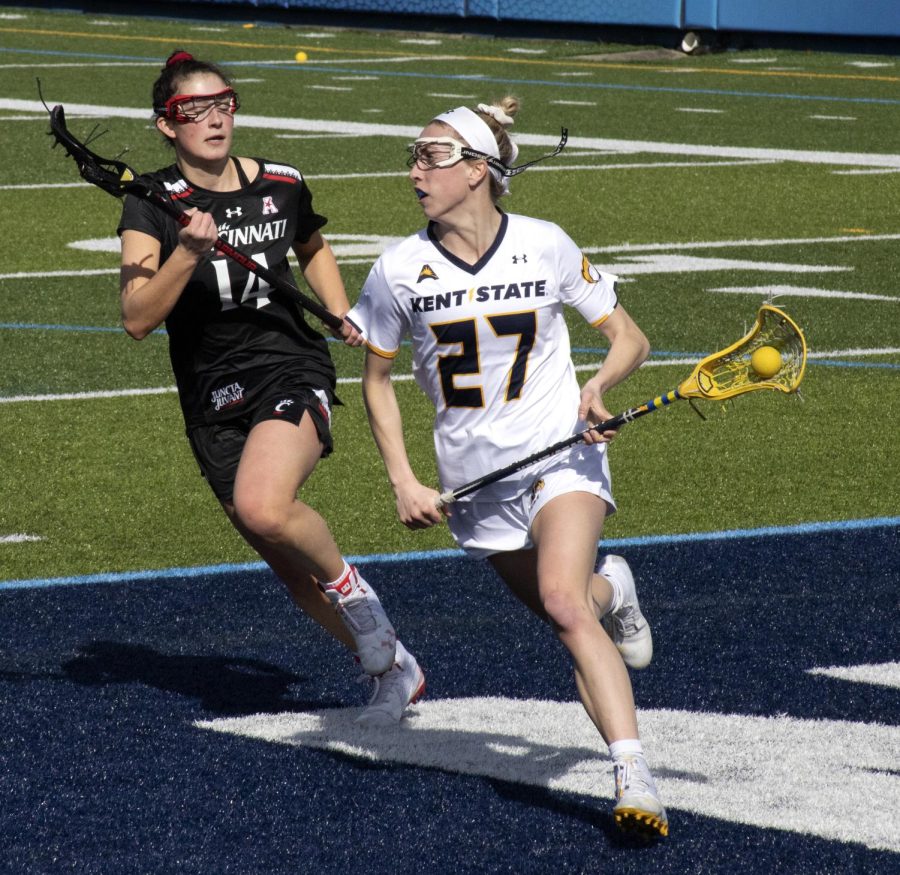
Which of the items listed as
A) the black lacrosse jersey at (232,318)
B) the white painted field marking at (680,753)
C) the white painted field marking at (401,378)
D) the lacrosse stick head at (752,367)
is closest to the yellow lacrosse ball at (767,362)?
the lacrosse stick head at (752,367)

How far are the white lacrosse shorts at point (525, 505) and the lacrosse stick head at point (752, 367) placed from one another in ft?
1.08

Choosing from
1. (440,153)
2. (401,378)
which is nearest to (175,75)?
(440,153)

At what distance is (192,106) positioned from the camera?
6.36 m

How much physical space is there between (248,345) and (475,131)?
115 cm

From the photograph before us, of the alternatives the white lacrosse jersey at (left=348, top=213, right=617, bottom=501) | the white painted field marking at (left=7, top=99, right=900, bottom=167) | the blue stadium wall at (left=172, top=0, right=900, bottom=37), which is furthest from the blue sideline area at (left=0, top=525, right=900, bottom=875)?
the blue stadium wall at (left=172, top=0, right=900, bottom=37)

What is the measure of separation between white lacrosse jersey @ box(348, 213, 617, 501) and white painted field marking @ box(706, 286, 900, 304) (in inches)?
335

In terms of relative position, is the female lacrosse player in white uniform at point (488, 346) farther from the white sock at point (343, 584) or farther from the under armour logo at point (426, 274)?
the white sock at point (343, 584)

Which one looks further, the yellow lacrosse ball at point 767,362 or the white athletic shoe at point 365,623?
the white athletic shoe at point 365,623

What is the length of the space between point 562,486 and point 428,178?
3.11ft

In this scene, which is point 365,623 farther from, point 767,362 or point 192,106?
point 192,106

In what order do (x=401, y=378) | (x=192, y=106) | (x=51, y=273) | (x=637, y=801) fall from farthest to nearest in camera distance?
(x=51, y=273)
(x=401, y=378)
(x=192, y=106)
(x=637, y=801)

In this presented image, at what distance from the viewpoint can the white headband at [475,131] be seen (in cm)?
573

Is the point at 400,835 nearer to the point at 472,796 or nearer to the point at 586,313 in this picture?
the point at 472,796

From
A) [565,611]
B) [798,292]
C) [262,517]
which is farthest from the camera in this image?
[798,292]
